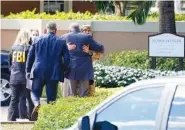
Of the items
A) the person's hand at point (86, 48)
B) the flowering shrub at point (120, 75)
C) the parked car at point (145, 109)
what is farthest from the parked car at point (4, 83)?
the parked car at point (145, 109)

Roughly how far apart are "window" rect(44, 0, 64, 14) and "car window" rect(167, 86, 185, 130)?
2167 cm

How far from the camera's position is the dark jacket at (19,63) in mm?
11453

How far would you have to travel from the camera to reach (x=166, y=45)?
16156 mm

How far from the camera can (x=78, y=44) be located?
11.9 meters

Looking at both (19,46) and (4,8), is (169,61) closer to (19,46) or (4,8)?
(19,46)

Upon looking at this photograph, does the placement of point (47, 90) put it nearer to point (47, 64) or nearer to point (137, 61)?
point (47, 64)

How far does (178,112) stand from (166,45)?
10.9 metres

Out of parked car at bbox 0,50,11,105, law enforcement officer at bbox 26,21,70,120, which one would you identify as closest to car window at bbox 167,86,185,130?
law enforcement officer at bbox 26,21,70,120

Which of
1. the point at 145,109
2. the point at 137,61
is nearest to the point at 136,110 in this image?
the point at 145,109

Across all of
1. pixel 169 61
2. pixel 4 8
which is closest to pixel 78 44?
pixel 169 61

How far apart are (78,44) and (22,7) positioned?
14575mm

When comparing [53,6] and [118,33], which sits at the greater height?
[53,6]

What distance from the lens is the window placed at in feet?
88.2

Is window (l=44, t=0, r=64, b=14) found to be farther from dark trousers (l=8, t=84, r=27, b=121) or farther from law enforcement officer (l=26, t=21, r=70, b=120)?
law enforcement officer (l=26, t=21, r=70, b=120)
